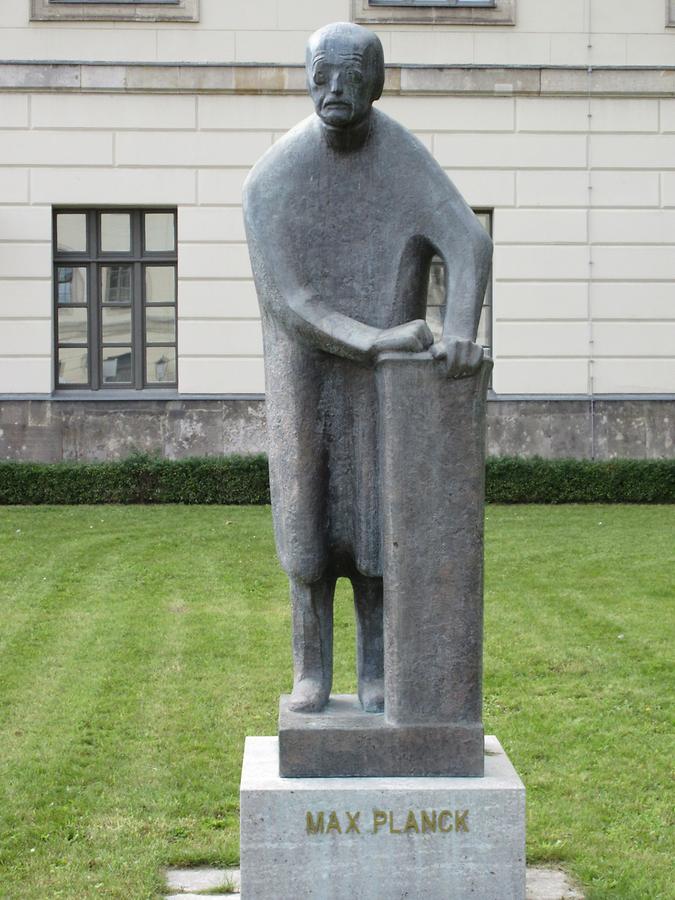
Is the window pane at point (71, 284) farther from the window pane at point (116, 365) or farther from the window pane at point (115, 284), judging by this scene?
the window pane at point (116, 365)

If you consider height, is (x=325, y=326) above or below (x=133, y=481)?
above

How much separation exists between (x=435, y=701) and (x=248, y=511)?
11911mm

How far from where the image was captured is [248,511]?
55.5 feet

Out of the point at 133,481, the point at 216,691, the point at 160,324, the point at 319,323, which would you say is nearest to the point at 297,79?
the point at 160,324

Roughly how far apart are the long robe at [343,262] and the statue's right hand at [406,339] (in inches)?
7.2

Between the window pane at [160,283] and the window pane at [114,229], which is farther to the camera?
the window pane at [160,283]

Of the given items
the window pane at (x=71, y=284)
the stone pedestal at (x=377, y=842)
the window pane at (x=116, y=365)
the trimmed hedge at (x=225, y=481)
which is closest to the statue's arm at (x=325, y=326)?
the stone pedestal at (x=377, y=842)

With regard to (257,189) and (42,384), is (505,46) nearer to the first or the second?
(42,384)

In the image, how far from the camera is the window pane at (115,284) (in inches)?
790

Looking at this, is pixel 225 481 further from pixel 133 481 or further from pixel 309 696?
pixel 309 696

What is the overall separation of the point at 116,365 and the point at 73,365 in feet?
2.05

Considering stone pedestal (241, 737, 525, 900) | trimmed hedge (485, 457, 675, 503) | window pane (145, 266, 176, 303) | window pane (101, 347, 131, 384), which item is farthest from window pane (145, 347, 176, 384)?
stone pedestal (241, 737, 525, 900)

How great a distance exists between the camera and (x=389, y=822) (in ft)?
16.5

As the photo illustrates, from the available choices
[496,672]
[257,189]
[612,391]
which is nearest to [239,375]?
[612,391]
